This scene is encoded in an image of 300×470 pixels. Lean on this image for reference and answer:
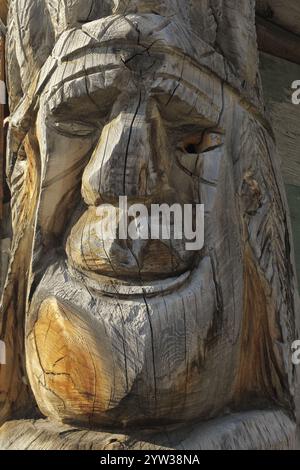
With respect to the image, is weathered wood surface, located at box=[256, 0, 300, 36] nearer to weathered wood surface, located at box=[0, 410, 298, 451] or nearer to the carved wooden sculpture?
the carved wooden sculpture

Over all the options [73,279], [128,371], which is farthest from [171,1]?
[128,371]

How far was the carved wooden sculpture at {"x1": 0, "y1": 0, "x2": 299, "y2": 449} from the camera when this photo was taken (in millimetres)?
1327

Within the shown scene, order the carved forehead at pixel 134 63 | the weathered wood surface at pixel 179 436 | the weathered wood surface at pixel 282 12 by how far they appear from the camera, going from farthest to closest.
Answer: the weathered wood surface at pixel 282 12 < the carved forehead at pixel 134 63 < the weathered wood surface at pixel 179 436

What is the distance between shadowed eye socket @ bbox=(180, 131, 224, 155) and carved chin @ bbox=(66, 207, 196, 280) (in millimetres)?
216

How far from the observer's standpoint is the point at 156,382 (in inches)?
51.5

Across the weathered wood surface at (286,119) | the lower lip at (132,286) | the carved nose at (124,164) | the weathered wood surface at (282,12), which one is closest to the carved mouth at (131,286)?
the lower lip at (132,286)

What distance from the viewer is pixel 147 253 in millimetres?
1381

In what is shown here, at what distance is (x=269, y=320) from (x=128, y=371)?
1.10 ft

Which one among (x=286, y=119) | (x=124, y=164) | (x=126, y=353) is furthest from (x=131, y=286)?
(x=286, y=119)

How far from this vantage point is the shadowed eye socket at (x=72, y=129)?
4.89 feet

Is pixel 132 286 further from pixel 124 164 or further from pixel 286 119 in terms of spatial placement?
pixel 286 119

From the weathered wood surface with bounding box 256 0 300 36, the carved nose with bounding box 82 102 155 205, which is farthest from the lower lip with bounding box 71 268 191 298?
the weathered wood surface with bounding box 256 0 300 36

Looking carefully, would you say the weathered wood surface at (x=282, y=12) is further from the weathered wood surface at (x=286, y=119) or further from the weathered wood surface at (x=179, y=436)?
the weathered wood surface at (x=179, y=436)
